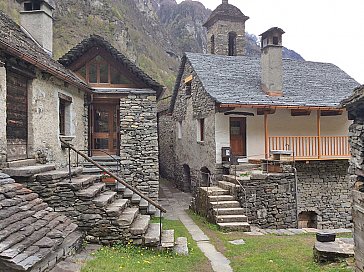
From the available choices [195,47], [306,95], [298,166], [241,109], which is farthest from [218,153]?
[195,47]

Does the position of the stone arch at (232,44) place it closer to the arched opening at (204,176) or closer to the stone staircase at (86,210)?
the arched opening at (204,176)

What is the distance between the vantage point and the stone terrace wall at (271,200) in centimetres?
1201

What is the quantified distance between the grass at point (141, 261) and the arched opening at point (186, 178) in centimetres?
1089

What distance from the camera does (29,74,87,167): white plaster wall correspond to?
8977mm

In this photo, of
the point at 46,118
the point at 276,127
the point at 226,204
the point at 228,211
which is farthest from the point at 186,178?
the point at 46,118

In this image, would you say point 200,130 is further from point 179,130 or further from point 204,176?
point 179,130

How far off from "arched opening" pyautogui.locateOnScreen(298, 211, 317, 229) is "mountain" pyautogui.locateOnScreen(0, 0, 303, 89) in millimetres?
20633

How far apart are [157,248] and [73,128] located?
229 inches

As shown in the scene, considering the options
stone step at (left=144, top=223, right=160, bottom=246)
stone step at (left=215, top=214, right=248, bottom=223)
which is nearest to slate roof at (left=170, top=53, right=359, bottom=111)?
stone step at (left=215, top=214, right=248, bottom=223)

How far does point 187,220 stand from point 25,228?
23.9ft

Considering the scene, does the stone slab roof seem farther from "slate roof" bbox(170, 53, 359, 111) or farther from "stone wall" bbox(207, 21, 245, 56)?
"stone wall" bbox(207, 21, 245, 56)

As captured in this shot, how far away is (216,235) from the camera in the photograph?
9.91 meters

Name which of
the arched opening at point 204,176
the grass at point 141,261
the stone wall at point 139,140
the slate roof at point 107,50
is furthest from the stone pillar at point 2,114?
the arched opening at point 204,176

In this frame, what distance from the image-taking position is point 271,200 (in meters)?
12.4
